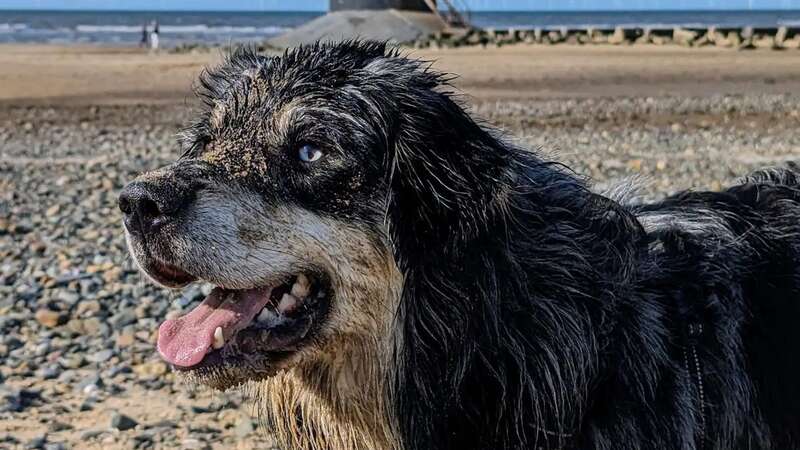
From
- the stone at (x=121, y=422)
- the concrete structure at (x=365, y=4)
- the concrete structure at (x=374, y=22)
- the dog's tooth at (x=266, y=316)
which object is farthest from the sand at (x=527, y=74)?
the dog's tooth at (x=266, y=316)

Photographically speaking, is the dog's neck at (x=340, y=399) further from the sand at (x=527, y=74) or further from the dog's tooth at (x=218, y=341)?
the sand at (x=527, y=74)

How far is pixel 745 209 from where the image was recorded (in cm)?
415

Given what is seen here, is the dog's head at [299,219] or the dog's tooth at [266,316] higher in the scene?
the dog's head at [299,219]

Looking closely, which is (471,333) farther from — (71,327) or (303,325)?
(71,327)

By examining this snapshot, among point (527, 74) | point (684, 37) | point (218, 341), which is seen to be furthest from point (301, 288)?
point (684, 37)

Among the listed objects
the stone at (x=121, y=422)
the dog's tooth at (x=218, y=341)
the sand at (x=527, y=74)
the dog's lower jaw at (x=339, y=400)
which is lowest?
the sand at (x=527, y=74)

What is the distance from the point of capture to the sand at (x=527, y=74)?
24.9 metres

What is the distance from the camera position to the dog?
342 centimetres

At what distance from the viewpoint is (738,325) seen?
3711 millimetres

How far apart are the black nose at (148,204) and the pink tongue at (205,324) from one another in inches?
14.2

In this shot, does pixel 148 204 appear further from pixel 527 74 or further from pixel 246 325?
pixel 527 74

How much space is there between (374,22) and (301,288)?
36337mm

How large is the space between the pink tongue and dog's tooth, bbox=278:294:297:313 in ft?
0.17

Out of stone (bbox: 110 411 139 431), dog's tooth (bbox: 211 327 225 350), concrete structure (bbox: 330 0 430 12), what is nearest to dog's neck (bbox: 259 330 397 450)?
dog's tooth (bbox: 211 327 225 350)
